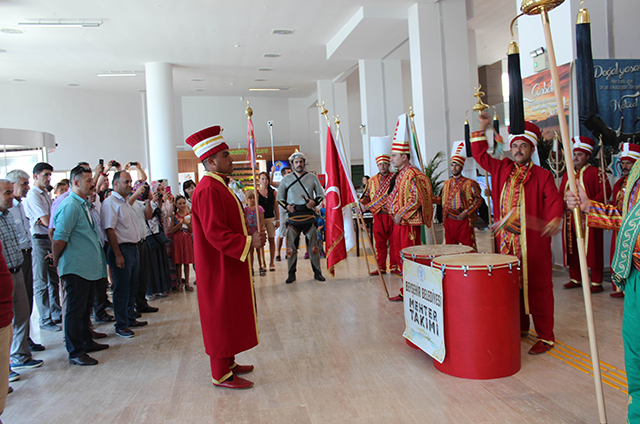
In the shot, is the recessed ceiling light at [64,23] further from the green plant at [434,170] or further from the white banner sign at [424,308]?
the white banner sign at [424,308]

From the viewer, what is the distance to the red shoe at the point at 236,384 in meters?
3.08

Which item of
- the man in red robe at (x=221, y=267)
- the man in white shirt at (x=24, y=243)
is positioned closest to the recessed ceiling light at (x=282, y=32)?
the man in white shirt at (x=24, y=243)

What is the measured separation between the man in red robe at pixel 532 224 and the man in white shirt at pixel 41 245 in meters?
4.51

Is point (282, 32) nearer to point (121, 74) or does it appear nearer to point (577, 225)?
point (121, 74)

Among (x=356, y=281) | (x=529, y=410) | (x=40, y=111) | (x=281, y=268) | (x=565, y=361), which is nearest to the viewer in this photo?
(x=529, y=410)

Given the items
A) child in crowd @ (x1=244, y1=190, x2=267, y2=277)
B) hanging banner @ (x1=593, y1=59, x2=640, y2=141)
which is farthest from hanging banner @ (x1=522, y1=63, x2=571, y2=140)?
child in crowd @ (x1=244, y1=190, x2=267, y2=277)

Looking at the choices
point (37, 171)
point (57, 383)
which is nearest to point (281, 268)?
point (37, 171)

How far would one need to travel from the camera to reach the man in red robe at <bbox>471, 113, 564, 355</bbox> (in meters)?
3.40

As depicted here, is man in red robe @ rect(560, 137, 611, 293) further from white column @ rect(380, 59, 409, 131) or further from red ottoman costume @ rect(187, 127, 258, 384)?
white column @ rect(380, 59, 409, 131)

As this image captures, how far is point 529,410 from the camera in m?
2.55

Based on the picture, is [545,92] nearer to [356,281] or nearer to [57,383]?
[356,281]

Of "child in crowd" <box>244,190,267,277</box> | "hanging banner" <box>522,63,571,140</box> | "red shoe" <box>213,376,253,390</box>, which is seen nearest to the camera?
"red shoe" <box>213,376,253,390</box>

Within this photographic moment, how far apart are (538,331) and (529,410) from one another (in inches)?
41.7

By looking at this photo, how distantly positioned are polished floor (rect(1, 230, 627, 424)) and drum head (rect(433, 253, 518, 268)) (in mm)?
766
